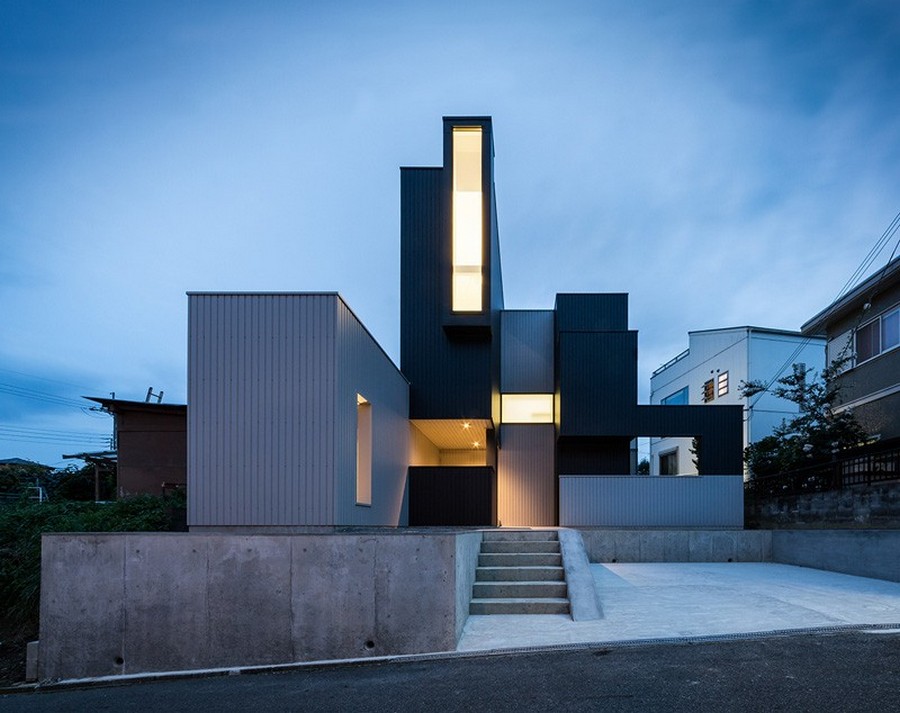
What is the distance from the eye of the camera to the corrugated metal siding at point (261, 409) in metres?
7.57

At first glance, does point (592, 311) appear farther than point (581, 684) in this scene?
Yes

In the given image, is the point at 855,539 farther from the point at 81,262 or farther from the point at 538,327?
the point at 81,262

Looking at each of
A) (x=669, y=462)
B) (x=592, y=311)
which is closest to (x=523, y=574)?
(x=592, y=311)

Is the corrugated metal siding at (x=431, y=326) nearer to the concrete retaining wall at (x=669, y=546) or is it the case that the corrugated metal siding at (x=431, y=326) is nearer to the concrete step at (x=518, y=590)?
the concrete retaining wall at (x=669, y=546)

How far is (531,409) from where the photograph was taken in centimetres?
1672

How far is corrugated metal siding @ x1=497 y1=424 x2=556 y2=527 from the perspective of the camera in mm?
16094

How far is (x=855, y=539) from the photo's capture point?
998 cm

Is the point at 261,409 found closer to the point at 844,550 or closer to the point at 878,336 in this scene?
the point at 844,550

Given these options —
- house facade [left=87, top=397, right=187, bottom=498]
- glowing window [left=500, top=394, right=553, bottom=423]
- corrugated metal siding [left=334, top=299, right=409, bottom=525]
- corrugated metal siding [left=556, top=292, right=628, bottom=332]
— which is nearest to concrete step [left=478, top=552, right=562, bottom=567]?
corrugated metal siding [left=334, top=299, right=409, bottom=525]

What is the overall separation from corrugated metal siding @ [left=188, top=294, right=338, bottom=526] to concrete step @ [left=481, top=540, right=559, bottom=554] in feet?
7.19

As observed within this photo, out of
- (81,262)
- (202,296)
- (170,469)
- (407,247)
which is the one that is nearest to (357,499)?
(202,296)

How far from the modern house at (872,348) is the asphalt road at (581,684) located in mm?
10124

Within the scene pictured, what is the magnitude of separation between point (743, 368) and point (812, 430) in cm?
764

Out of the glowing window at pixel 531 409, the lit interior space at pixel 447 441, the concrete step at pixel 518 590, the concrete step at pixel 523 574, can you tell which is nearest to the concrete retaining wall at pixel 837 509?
the glowing window at pixel 531 409
